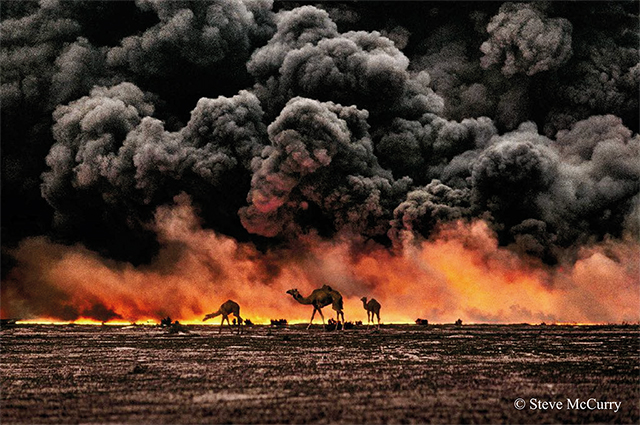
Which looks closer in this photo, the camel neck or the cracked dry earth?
the cracked dry earth

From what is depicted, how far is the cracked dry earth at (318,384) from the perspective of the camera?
1513 cm

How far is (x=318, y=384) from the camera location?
19688mm

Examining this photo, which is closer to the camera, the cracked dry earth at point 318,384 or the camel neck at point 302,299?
the cracked dry earth at point 318,384

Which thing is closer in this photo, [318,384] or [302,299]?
[318,384]

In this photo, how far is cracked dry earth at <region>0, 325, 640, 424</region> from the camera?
15.1 m

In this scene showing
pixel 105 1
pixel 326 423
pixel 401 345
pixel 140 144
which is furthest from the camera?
pixel 105 1

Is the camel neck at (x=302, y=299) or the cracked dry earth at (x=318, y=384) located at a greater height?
the camel neck at (x=302, y=299)

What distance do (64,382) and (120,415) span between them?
656 cm

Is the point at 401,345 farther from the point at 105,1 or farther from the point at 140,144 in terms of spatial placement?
the point at 105,1

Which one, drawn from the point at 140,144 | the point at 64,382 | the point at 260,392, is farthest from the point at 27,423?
the point at 140,144

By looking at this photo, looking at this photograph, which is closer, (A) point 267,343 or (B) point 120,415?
(B) point 120,415

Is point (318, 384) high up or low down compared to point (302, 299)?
down

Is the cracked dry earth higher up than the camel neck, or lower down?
lower down

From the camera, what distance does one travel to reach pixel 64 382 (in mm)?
21234
